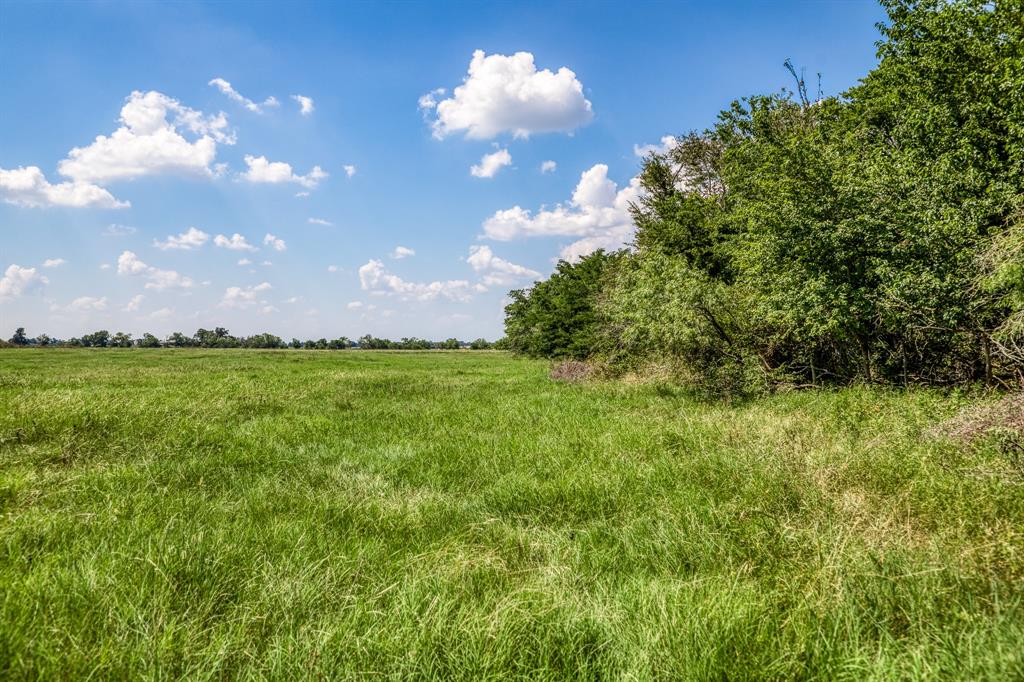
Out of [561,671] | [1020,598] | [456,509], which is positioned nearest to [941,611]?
[1020,598]

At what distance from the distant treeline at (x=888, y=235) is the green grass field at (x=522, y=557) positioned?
3319mm

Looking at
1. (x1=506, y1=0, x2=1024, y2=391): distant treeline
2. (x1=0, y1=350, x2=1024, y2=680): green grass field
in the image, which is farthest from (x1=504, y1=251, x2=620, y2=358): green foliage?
(x1=0, y1=350, x2=1024, y2=680): green grass field

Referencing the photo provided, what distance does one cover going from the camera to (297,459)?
7762 millimetres

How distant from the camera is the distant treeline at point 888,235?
9.63 meters

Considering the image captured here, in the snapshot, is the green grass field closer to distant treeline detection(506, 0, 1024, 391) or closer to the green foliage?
distant treeline detection(506, 0, 1024, 391)

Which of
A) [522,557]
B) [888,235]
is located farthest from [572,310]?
[522,557]

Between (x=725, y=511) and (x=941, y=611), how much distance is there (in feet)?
6.02

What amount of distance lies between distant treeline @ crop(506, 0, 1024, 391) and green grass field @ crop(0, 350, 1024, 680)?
3.32 m

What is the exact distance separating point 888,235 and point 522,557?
→ 37.1 feet

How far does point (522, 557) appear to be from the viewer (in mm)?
4145

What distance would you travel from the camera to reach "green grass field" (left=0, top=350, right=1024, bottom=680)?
2621 mm

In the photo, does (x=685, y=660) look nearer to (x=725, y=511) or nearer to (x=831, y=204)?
(x=725, y=511)

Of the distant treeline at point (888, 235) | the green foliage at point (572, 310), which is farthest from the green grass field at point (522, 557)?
the green foliage at point (572, 310)

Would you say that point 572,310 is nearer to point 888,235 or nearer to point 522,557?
point 888,235
